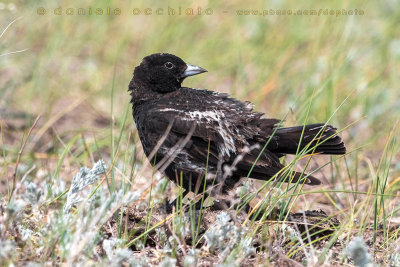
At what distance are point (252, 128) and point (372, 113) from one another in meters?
2.52

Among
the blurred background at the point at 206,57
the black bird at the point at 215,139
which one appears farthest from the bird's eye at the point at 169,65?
the blurred background at the point at 206,57

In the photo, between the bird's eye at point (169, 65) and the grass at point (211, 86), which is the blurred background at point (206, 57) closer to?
the grass at point (211, 86)

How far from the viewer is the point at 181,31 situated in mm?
7176

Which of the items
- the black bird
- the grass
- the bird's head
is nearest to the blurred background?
the grass

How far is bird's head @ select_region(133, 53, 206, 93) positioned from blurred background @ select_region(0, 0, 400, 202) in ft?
4.16

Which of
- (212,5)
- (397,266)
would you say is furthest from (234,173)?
(212,5)

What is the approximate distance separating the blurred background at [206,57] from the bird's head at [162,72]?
Result: 49.9 inches

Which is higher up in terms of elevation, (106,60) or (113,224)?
(106,60)

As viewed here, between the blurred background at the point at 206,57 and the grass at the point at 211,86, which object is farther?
the blurred background at the point at 206,57

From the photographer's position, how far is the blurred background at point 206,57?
239 inches

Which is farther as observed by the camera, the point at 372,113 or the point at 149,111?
the point at 372,113

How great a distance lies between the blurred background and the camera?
6062 mm

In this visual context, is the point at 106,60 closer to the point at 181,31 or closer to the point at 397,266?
the point at 181,31

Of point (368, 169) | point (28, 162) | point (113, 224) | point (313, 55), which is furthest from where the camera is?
point (313, 55)
